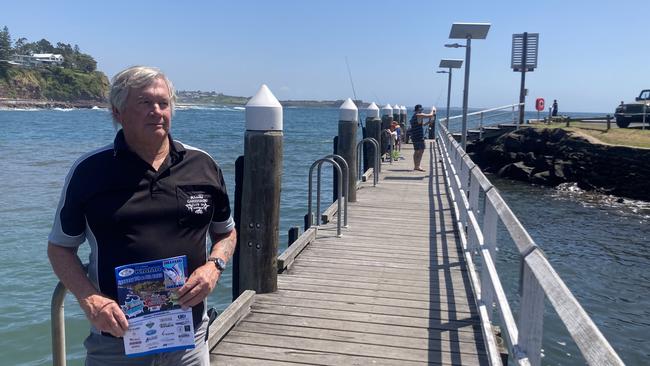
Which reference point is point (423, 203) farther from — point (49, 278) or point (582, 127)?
point (582, 127)

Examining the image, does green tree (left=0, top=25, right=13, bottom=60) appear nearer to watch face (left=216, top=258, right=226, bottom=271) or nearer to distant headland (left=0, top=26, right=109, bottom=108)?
distant headland (left=0, top=26, right=109, bottom=108)

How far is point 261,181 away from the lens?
4812 mm

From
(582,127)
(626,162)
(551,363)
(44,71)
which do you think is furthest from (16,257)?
(44,71)

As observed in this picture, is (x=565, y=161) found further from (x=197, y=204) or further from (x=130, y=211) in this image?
(x=130, y=211)

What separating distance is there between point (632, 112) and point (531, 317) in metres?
28.0

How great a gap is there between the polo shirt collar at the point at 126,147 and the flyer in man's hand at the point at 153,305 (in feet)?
1.43

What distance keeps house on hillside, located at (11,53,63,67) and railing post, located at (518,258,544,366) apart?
17605cm

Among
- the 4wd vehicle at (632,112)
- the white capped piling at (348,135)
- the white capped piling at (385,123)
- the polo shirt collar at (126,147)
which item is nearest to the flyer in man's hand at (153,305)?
the polo shirt collar at (126,147)

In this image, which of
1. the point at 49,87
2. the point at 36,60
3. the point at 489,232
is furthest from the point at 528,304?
the point at 36,60

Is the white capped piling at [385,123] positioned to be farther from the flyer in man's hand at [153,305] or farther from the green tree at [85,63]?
the green tree at [85,63]

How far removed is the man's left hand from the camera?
2.34m

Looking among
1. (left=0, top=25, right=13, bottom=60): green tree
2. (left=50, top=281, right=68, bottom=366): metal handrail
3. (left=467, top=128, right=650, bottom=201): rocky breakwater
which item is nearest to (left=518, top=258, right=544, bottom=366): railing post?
(left=50, top=281, right=68, bottom=366): metal handrail

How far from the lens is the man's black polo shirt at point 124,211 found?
7.43ft

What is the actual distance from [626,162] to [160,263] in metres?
22.6
